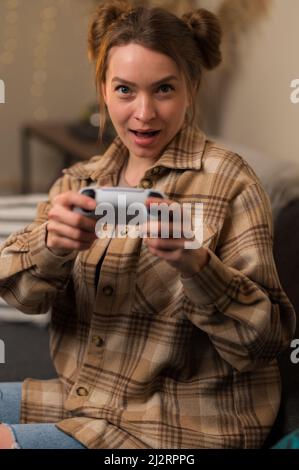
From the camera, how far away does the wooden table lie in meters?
2.76

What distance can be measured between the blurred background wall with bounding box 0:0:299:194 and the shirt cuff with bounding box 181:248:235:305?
4.78 ft

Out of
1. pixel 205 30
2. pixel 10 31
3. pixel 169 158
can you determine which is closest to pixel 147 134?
pixel 169 158

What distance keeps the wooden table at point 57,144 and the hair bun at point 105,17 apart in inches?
59.1

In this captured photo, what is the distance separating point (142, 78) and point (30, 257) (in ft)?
0.91

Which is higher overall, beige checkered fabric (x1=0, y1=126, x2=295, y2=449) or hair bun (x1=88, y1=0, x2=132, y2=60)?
hair bun (x1=88, y1=0, x2=132, y2=60)

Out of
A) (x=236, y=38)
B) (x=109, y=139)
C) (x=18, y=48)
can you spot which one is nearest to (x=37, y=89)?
(x=18, y=48)

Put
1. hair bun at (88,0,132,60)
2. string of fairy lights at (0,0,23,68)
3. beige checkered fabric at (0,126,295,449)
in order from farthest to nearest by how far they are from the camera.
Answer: string of fairy lights at (0,0,23,68), hair bun at (88,0,132,60), beige checkered fabric at (0,126,295,449)

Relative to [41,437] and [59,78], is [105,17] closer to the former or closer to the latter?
[41,437]

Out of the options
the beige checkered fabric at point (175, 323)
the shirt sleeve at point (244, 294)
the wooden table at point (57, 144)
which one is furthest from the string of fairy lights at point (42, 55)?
the shirt sleeve at point (244, 294)

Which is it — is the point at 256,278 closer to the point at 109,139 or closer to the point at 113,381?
the point at 113,381

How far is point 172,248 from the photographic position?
80 cm

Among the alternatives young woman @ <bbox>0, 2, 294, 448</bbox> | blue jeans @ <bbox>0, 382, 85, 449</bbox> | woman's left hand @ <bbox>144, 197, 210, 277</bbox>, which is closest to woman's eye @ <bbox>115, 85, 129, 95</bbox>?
young woman @ <bbox>0, 2, 294, 448</bbox>

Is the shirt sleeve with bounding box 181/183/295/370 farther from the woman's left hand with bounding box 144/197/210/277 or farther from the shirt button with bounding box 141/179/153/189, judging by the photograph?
the shirt button with bounding box 141/179/153/189

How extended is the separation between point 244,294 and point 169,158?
0.74 feet
